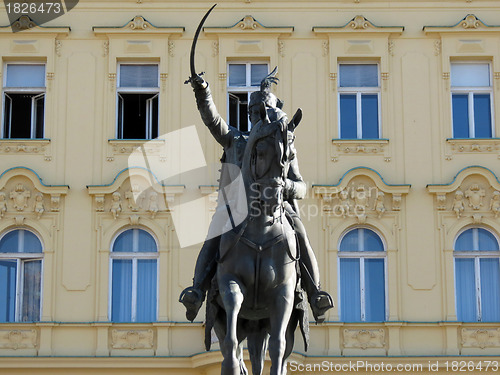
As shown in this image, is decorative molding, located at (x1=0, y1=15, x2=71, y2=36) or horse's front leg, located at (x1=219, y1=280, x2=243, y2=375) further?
decorative molding, located at (x1=0, y1=15, x2=71, y2=36)

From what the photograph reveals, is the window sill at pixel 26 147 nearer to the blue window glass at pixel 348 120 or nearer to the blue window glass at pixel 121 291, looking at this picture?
the blue window glass at pixel 121 291

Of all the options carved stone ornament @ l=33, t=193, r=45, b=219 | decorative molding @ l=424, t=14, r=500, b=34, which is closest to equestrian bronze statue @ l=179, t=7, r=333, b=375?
carved stone ornament @ l=33, t=193, r=45, b=219

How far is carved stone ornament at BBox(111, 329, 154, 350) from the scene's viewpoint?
2684cm

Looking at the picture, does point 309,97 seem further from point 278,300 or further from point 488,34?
point 278,300

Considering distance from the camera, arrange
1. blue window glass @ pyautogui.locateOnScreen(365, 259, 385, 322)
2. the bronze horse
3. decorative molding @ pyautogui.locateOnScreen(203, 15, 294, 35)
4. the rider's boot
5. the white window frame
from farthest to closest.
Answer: the white window frame, decorative molding @ pyautogui.locateOnScreen(203, 15, 294, 35), blue window glass @ pyautogui.locateOnScreen(365, 259, 385, 322), the rider's boot, the bronze horse

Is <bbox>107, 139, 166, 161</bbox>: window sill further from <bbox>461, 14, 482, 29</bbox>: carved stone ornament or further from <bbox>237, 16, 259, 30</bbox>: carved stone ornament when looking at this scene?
<bbox>461, 14, 482, 29</bbox>: carved stone ornament

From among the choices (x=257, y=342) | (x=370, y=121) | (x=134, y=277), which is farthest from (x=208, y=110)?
(x=370, y=121)

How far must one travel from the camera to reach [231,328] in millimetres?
11484

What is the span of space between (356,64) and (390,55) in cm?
74

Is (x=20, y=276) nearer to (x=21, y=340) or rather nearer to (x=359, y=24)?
(x=21, y=340)

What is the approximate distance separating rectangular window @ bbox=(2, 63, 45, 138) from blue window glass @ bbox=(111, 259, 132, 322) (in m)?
3.30

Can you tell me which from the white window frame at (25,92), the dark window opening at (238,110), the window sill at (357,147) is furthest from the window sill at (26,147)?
the window sill at (357,147)

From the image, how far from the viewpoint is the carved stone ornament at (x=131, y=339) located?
26.8 metres

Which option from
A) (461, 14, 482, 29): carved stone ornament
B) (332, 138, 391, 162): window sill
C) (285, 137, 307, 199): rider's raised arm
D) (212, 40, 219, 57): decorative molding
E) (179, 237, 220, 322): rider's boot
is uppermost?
(461, 14, 482, 29): carved stone ornament
